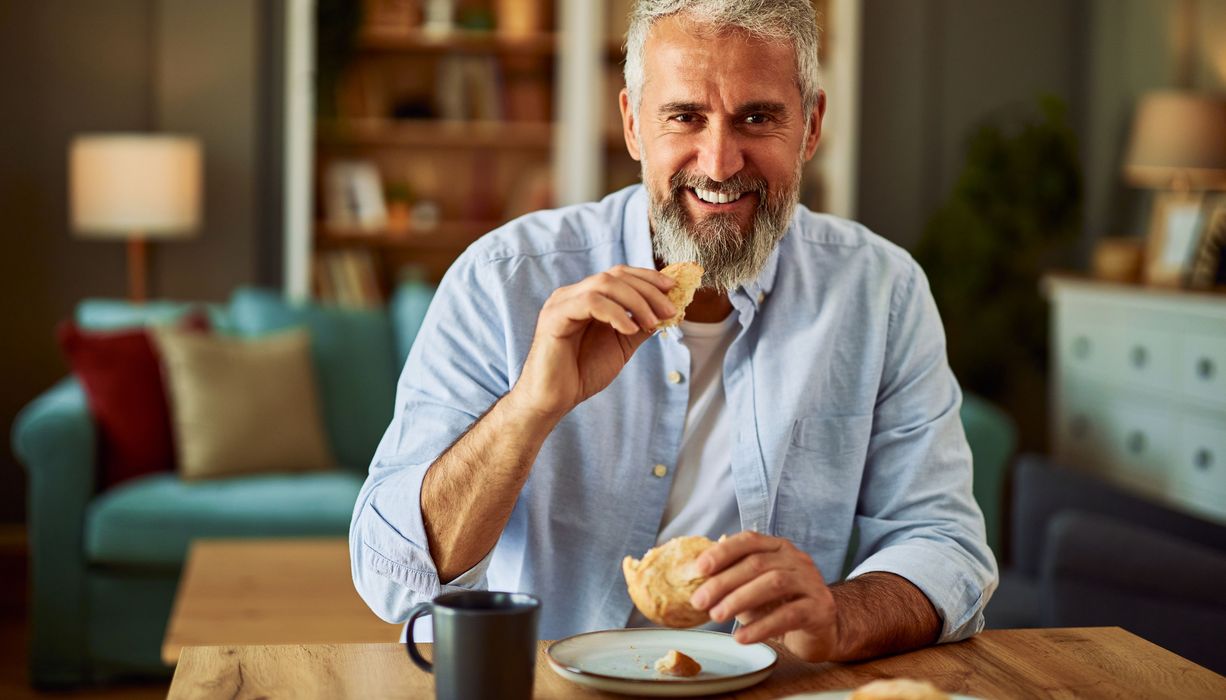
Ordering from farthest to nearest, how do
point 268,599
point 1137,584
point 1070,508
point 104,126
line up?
point 104,126, point 1070,508, point 268,599, point 1137,584

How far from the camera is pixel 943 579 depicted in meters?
1.28

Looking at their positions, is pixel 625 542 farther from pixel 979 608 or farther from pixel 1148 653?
pixel 1148 653

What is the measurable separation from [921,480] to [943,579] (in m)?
0.18

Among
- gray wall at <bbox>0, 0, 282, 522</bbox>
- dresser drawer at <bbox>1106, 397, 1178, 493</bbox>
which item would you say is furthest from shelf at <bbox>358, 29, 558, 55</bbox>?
dresser drawer at <bbox>1106, 397, 1178, 493</bbox>

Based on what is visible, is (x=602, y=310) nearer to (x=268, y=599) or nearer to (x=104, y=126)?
(x=268, y=599)

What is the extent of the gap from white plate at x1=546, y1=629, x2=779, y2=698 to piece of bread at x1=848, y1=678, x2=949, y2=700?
0.38 ft

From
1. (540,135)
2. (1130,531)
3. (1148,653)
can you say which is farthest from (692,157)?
(540,135)

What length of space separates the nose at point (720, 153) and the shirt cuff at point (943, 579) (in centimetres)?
44

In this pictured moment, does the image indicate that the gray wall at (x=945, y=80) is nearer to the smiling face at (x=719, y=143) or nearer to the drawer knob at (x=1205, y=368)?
the drawer knob at (x=1205, y=368)

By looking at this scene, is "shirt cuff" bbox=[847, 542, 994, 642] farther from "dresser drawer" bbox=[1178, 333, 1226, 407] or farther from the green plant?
the green plant

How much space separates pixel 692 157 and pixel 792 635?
1.78 ft

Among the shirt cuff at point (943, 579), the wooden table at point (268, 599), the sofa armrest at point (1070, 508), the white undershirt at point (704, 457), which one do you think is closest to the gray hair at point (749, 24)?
the white undershirt at point (704, 457)

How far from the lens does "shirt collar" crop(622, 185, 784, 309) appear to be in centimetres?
153

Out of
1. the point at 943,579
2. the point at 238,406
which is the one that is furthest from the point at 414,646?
the point at 238,406
